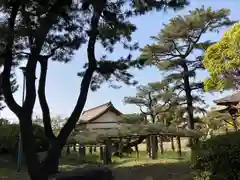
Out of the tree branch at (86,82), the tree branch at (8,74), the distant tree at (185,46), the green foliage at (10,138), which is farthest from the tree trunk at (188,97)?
the tree branch at (8,74)

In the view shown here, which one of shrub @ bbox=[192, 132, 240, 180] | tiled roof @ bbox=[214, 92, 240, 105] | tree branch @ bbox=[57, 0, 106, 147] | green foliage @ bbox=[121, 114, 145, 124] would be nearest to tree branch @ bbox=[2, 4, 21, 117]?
tree branch @ bbox=[57, 0, 106, 147]

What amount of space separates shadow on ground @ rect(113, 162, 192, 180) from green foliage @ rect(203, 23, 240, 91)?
133 inches

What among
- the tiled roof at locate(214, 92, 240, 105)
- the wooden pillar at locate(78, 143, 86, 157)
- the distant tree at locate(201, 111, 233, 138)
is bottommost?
the wooden pillar at locate(78, 143, 86, 157)

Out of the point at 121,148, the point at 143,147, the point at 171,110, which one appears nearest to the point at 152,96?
the point at 171,110

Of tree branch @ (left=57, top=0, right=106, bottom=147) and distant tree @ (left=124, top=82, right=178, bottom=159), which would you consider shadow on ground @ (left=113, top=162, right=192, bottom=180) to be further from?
distant tree @ (left=124, top=82, right=178, bottom=159)

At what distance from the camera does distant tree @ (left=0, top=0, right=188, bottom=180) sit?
22.0 ft

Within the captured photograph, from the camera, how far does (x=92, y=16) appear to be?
744 cm

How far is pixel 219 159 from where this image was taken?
207 inches

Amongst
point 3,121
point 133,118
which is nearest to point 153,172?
point 133,118

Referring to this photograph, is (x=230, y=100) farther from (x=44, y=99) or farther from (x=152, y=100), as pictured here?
(x=44, y=99)

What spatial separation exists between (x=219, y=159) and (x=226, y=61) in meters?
5.23

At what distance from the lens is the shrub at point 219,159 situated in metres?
5.15

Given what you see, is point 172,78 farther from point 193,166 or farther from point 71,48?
point 193,166

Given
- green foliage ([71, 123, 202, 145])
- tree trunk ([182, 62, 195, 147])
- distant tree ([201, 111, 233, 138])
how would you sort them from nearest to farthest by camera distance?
green foliage ([71, 123, 202, 145]) < tree trunk ([182, 62, 195, 147]) < distant tree ([201, 111, 233, 138])
